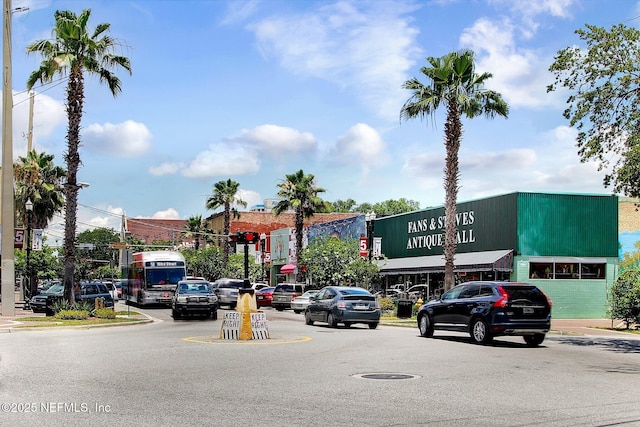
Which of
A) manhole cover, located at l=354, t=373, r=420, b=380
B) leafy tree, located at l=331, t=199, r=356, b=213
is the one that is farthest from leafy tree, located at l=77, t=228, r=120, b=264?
manhole cover, located at l=354, t=373, r=420, b=380

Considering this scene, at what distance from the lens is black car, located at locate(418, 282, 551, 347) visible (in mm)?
18766

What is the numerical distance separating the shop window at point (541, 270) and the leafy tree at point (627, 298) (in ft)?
27.5

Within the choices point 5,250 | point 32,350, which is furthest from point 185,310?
point 32,350

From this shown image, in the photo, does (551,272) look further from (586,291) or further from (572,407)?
(572,407)

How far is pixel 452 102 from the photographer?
33031mm

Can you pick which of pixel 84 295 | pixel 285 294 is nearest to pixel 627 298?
A: pixel 285 294

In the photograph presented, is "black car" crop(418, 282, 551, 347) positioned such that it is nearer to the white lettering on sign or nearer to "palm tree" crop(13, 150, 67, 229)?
the white lettering on sign

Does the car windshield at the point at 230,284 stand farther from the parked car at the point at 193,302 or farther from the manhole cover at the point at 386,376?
the manhole cover at the point at 386,376

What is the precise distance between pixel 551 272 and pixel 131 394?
2967cm

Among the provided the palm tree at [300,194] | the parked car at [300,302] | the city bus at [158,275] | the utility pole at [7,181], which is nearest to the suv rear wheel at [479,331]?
the utility pole at [7,181]

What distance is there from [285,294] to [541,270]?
50.7 feet

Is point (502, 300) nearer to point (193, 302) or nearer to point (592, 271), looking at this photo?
point (193, 302)

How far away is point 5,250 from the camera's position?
29406mm

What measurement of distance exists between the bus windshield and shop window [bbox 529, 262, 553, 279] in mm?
19428
